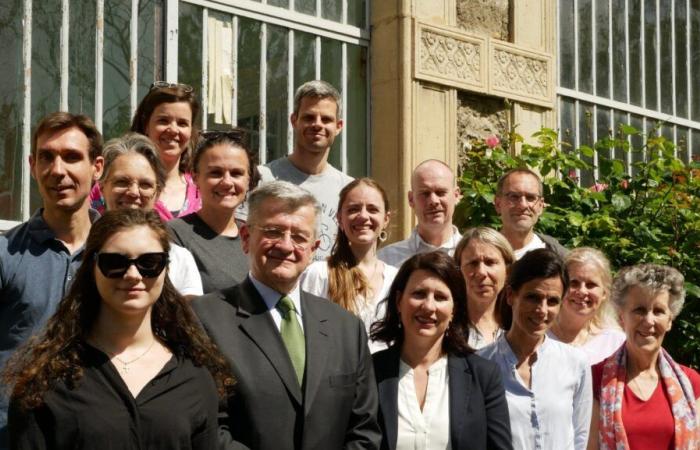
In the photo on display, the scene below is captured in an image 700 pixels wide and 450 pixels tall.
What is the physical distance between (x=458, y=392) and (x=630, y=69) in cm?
612

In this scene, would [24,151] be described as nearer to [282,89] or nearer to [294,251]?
[282,89]

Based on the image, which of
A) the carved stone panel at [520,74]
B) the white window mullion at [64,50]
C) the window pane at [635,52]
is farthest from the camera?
the window pane at [635,52]

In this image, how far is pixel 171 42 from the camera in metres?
6.72

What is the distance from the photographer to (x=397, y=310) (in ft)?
14.5

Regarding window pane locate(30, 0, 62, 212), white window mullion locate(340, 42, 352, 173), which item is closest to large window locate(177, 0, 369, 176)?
white window mullion locate(340, 42, 352, 173)

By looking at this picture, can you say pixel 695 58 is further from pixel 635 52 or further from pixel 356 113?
pixel 356 113

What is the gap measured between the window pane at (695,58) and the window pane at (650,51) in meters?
0.56

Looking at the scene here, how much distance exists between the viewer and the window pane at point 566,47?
8977mm

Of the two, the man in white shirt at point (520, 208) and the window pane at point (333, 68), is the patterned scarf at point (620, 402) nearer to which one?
the man in white shirt at point (520, 208)

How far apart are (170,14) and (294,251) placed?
3.23 meters

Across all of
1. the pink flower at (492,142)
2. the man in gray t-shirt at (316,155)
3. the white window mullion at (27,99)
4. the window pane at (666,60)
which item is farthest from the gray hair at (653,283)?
the window pane at (666,60)

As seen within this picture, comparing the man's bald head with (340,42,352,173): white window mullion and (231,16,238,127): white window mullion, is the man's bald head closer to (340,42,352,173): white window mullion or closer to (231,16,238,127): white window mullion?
(231,16,238,127): white window mullion

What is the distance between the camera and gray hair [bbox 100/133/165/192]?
14.7 ft

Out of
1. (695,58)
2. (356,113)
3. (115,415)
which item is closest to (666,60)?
(695,58)
